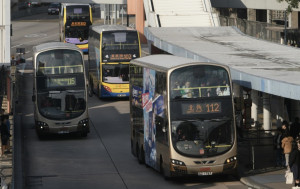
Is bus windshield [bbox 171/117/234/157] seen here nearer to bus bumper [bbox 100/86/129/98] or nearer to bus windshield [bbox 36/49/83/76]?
bus windshield [bbox 36/49/83/76]

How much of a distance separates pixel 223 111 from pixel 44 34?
2745 inches

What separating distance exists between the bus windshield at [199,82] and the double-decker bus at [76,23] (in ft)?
157

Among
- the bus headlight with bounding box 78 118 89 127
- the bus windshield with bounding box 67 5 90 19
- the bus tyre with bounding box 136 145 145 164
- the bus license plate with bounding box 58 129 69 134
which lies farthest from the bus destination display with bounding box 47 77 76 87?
the bus windshield with bounding box 67 5 90 19

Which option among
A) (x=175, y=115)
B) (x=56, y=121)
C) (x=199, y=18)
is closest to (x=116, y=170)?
(x=175, y=115)

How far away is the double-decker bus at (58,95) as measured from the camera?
35844mm

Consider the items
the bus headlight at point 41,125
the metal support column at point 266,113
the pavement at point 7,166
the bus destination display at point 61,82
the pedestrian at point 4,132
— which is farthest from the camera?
the metal support column at point 266,113

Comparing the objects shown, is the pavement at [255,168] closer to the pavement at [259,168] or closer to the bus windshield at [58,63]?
the pavement at [259,168]

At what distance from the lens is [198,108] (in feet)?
84.2

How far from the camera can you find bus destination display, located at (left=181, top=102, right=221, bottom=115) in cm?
2561

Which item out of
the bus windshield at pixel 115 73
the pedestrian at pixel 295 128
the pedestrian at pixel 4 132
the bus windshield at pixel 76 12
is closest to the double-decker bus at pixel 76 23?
the bus windshield at pixel 76 12

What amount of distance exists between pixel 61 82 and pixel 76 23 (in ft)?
124

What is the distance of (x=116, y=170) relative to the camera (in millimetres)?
29094

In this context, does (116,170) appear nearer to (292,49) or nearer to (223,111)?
(223,111)

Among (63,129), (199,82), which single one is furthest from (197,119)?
(63,129)
